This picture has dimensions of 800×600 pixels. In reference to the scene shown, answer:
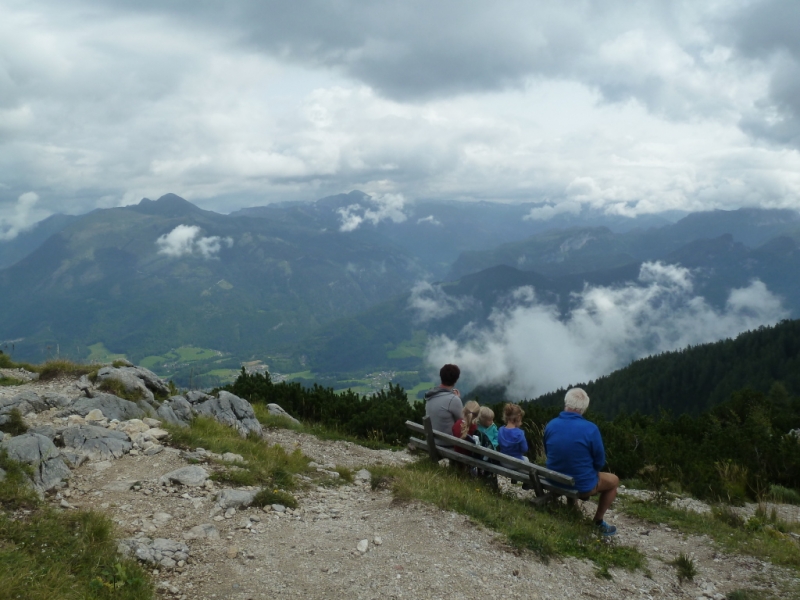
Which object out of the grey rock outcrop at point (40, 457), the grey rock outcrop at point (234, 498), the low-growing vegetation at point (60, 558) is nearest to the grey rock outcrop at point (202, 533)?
the grey rock outcrop at point (234, 498)

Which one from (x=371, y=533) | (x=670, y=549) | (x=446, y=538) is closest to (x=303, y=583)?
(x=371, y=533)

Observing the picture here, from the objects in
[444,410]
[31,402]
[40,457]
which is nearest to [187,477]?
[40,457]

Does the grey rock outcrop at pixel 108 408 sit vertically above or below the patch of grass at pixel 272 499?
above

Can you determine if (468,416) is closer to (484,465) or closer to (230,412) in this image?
(484,465)

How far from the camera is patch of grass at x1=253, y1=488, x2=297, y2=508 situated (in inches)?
315

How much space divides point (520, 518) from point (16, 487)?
6898mm

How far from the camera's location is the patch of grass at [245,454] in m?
9.05

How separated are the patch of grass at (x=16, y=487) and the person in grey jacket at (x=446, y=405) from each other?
243 inches

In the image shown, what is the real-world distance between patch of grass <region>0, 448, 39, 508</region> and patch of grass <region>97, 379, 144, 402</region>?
19.2ft

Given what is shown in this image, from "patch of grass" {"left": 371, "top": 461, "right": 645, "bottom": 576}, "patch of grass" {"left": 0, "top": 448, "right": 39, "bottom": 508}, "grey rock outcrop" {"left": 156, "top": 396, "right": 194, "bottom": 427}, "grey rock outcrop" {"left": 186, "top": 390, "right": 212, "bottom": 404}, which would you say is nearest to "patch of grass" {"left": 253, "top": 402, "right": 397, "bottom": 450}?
"grey rock outcrop" {"left": 186, "top": 390, "right": 212, "bottom": 404}

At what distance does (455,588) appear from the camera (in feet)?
19.3

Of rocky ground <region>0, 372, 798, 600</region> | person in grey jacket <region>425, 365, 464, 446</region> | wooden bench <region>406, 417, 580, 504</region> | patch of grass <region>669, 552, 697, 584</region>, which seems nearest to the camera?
rocky ground <region>0, 372, 798, 600</region>

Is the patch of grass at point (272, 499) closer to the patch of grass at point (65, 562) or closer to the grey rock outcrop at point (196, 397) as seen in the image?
the patch of grass at point (65, 562)

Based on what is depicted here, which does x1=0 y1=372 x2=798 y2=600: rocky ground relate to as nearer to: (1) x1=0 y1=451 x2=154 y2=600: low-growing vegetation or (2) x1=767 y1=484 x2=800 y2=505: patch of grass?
(1) x1=0 y1=451 x2=154 y2=600: low-growing vegetation
